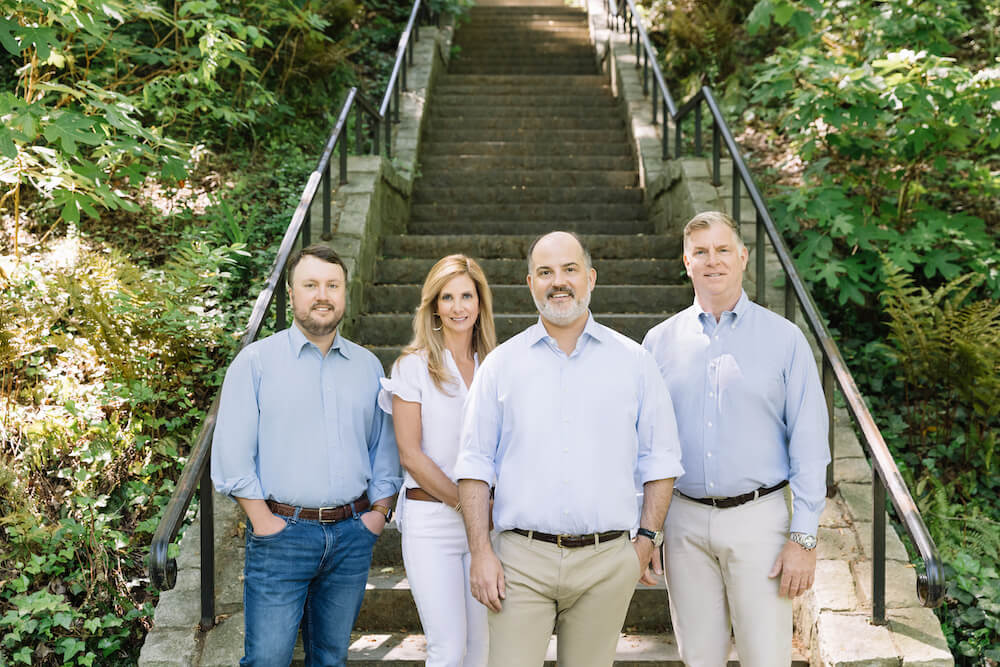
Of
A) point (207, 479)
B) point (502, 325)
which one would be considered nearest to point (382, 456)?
point (207, 479)

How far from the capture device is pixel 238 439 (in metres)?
2.37

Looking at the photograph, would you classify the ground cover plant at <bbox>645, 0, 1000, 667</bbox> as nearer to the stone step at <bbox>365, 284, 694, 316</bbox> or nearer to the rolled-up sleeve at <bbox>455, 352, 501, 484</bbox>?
the stone step at <bbox>365, 284, 694, 316</bbox>

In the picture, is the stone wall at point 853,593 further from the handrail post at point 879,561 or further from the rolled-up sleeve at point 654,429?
the rolled-up sleeve at point 654,429

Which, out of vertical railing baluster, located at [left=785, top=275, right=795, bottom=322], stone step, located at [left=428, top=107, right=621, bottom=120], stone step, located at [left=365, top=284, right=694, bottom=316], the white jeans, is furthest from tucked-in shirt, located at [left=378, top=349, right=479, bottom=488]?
stone step, located at [left=428, top=107, right=621, bottom=120]

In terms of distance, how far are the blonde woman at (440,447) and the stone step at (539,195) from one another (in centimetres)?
468

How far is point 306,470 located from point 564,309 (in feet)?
3.00

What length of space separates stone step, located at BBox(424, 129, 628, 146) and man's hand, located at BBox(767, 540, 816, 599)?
646 centimetres

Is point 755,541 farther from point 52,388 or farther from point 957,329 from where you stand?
point 52,388

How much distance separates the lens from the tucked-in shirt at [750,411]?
2.31 metres

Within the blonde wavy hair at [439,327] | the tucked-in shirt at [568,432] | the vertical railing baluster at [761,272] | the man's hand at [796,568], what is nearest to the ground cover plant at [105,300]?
the blonde wavy hair at [439,327]

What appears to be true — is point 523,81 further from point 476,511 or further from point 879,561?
point 476,511

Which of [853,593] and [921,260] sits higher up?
[921,260]

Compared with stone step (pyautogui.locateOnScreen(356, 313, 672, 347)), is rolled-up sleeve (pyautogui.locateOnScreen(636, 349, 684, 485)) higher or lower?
lower

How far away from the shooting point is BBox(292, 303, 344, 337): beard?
96.8 inches
